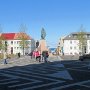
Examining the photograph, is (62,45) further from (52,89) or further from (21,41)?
(52,89)

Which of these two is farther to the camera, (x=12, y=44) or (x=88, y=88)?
(x=12, y=44)

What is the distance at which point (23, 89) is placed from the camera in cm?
1402

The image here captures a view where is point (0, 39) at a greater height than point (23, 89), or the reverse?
point (0, 39)

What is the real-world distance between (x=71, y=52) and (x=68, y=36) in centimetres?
680

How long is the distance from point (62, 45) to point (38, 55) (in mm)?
84885

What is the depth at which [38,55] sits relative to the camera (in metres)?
40.3

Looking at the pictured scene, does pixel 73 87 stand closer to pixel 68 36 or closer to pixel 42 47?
pixel 42 47

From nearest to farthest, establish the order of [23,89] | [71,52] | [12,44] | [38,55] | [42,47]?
[23,89], [38,55], [42,47], [71,52], [12,44]

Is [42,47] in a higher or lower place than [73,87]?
higher

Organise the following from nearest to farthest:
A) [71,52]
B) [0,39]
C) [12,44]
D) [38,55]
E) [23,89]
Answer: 1. [23,89]
2. [38,55]
3. [0,39]
4. [71,52]
5. [12,44]

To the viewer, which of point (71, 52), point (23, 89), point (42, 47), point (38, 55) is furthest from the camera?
point (71, 52)

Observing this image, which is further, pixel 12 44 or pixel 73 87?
pixel 12 44

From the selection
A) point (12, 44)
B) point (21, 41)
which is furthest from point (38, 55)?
point (12, 44)

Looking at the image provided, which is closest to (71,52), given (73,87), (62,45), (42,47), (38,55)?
(62,45)
